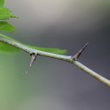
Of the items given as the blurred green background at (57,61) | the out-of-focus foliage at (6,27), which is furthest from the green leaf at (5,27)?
the blurred green background at (57,61)

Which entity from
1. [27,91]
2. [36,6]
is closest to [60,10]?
[36,6]

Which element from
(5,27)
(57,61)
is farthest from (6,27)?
(57,61)

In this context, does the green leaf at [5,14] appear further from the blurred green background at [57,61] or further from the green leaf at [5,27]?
the blurred green background at [57,61]

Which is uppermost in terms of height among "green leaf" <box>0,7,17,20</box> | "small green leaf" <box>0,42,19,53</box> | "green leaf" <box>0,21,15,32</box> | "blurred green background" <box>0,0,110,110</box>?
"blurred green background" <box>0,0,110,110</box>

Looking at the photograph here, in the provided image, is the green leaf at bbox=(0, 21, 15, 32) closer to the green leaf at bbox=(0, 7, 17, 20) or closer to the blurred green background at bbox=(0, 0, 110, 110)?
the green leaf at bbox=(0, 7, 17, 20)

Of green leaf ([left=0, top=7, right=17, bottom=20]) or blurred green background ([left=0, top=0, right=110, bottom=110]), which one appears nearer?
green leaf ([left=0, top=7, right=17, bottom=20])

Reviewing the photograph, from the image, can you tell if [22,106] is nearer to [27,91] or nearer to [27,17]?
[27,91]

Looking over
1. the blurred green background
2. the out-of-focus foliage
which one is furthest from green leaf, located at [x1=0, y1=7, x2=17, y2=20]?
the blurred green background

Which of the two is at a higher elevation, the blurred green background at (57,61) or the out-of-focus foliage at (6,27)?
the blurred green background at (57,61)
